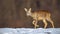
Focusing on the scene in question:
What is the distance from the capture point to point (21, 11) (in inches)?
107

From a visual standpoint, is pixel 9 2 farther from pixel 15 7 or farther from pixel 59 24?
pixel 59 24

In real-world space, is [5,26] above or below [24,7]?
below

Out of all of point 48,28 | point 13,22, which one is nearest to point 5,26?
point 13,22

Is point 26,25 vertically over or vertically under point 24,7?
under

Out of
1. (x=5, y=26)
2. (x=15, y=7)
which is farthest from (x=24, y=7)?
(x=5, y=26)

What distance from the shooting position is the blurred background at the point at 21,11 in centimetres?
271

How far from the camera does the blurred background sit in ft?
8.89

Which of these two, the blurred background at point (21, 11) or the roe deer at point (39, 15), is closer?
the roe deer at point (39, 15)

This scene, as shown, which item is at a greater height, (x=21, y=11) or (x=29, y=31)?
(x=21, y=11)

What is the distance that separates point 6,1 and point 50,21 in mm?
532

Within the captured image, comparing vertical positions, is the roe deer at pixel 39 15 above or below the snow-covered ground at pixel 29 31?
above

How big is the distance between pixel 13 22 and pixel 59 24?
19.9 inches

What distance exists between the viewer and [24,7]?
2.72 metres

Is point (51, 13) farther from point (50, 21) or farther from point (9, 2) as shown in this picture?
point (9, 2)
